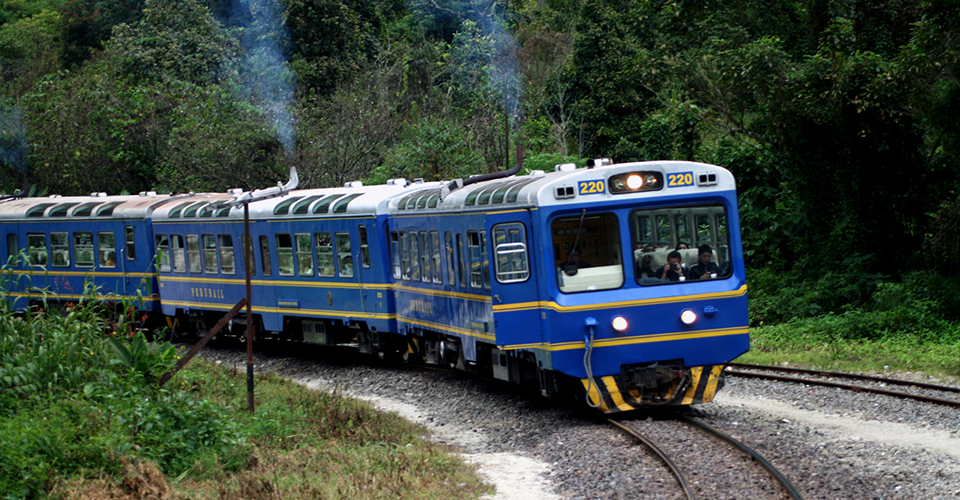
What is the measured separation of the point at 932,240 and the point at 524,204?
10621mm

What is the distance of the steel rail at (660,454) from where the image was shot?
8352 mm

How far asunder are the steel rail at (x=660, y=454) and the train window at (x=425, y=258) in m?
4.20

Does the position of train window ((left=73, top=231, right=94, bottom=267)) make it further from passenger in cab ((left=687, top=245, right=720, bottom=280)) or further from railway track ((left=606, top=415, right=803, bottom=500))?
passenger in cab ((left=687, top=245, right=720, bottom=280))

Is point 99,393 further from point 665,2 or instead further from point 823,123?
point 665,2

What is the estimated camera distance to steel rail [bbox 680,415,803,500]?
8094 millimetres

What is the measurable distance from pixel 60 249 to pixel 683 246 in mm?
16614

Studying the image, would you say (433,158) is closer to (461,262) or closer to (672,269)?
(461,262)

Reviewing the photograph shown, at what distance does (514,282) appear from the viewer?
37.3 ft

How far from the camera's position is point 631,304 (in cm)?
1083

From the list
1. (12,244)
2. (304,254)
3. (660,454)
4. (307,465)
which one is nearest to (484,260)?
(660,454)

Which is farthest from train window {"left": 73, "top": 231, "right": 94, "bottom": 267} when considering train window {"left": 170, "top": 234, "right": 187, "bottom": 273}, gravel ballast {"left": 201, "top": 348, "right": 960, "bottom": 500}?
gravel ballast {"left": 201, "top": 348, "right": 960, "bottom": 500}

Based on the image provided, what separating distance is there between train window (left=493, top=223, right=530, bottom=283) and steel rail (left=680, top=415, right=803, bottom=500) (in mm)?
2274

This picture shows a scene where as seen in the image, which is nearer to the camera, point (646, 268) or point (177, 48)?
point (646, 268)

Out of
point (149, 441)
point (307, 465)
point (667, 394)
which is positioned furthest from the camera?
point (667, 394)
